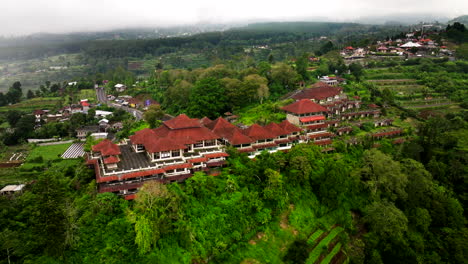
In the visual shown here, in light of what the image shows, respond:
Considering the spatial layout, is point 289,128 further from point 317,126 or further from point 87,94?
point 87,94

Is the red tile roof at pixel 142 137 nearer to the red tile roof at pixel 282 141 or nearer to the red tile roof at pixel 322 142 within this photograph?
the red tile roof at pixel 282 141

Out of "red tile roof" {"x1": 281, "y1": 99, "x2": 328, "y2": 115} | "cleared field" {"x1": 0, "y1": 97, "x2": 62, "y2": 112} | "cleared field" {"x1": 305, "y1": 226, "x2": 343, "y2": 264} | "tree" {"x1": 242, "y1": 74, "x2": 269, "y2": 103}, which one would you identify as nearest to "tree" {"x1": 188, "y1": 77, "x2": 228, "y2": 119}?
"tree" {"x1": 242, "y1": 74, "x2": 269, "y2": 103}

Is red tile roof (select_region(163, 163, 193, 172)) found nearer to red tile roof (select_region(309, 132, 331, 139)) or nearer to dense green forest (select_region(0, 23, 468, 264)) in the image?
dense green forest (select_region(0, 23, 468, 264))

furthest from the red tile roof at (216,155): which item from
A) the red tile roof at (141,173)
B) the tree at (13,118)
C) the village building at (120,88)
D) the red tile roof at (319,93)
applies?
the village building at (120,88)

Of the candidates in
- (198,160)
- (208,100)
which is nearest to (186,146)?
(198,160)

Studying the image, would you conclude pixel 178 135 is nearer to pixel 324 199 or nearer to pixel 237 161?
pixel 237 161

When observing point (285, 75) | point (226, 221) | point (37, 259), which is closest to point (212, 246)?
point (226, 221)

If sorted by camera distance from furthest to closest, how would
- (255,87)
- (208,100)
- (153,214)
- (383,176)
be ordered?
(255,87) → (208,100) → (383,176) → (153,214)

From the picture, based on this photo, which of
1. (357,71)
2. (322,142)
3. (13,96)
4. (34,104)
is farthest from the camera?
(13,96)
